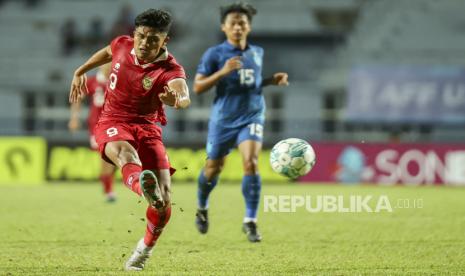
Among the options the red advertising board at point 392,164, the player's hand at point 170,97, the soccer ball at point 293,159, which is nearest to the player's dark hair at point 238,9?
the soccer ball at point 293,159

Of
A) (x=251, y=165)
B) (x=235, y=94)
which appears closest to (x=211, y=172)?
(x=251, y=165)

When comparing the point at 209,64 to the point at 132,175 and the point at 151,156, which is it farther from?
the point at 132,175

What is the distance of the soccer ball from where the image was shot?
787 cm

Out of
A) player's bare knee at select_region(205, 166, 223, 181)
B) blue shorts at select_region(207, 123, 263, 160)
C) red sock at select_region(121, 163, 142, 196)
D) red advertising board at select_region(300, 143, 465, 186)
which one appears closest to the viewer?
red sock at select_region(121, 163, 142, 196)

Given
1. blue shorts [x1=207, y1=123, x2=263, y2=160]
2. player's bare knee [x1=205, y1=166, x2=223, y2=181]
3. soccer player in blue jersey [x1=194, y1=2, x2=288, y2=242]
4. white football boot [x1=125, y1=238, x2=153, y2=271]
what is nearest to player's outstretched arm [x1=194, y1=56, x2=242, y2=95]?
soccer player in blue jersey [x1=194, y1=2, x2=288, y2=242]

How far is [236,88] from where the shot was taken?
9.00 meters

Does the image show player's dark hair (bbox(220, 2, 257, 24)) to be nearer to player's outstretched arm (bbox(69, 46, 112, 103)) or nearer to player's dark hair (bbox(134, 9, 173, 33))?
player's outstretched arm (bbox(69, 46, 112, 103))

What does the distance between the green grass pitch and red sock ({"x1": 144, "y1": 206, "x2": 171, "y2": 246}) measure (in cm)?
23

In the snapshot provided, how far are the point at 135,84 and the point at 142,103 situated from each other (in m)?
0.16

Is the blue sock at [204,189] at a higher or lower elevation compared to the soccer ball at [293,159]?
lower

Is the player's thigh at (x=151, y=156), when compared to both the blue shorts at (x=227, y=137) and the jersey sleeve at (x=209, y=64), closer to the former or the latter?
the blue shorts at (x=227, y=137)

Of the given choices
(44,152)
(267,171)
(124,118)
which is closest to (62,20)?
(44,152)

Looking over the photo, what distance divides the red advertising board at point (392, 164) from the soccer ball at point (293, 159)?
39.4 feet

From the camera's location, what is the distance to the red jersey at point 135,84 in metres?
6.58
